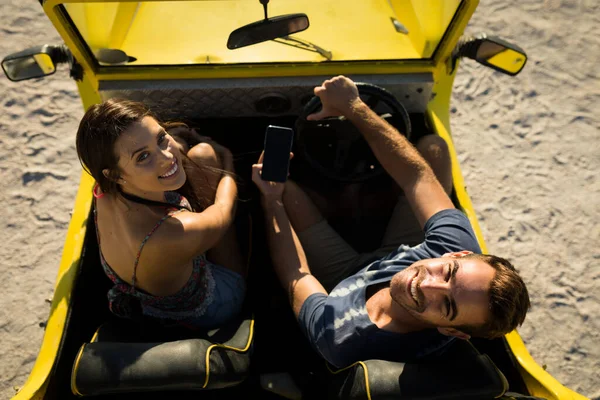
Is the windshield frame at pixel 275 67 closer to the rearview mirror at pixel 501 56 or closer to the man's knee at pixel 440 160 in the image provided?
the rearview mirror at pixel 501 56

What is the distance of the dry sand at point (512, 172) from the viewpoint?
3.16 meters

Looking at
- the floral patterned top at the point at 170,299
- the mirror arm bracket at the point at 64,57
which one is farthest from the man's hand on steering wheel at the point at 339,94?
the mirror arm bracket at the point at 64,57

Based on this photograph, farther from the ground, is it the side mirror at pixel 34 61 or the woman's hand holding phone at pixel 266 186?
the side mirror at pixel 34 61

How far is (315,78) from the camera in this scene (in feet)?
8.02

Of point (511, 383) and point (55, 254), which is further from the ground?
point (511, 383)

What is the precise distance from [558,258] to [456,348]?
6.32ft

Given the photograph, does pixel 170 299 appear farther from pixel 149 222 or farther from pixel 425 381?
pixel 425 381

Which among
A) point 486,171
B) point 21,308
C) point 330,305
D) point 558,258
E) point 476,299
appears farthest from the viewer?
point 486,171

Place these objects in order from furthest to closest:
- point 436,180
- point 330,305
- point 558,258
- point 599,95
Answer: point 599,95
point 558,258
point 436,180
point 330,305

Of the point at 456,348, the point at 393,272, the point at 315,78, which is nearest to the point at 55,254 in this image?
the point at 315,78

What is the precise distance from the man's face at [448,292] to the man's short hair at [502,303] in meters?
0.02

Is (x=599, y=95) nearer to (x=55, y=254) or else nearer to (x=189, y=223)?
(x=189, y=223)

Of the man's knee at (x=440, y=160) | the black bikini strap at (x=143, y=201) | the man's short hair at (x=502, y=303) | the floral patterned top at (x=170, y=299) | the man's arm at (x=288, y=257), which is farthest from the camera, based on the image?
the man's knee at (x=440, y=160)

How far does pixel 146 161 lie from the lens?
1.78 m
